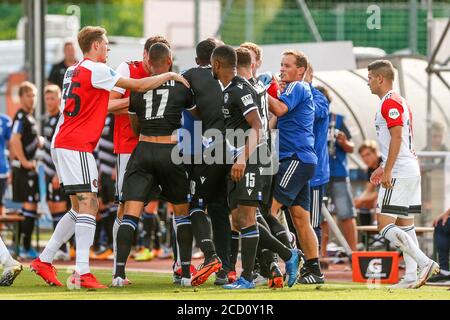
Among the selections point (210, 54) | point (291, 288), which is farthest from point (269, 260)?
point (210, 54)

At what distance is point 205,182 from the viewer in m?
11.9

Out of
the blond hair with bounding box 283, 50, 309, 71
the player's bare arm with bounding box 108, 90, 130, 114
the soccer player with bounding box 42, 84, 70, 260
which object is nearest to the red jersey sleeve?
the blond hair with bounding box 283, 50, 309, 71

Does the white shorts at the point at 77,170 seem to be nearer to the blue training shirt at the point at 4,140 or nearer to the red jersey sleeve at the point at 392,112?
the red jersey sleeve at the point at 392,112

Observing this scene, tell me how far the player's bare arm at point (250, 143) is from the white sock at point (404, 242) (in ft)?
5.79

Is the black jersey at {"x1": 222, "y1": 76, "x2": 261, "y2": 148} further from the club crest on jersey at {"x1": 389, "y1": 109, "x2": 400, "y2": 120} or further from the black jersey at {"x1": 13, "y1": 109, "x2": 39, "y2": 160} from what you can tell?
the black jersey at {"x1": 13, "y1": 109, "x2": 39, "y2": 160}

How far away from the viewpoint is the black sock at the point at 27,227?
18062mm

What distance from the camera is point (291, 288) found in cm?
1166

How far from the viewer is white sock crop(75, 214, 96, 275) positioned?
455 inches

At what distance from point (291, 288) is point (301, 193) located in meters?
1.19

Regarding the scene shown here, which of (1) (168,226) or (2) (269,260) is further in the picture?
(1) (168,226)

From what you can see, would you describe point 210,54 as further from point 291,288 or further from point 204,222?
point 291,288

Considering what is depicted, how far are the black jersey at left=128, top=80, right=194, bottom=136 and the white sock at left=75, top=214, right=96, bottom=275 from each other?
3.25 ft
